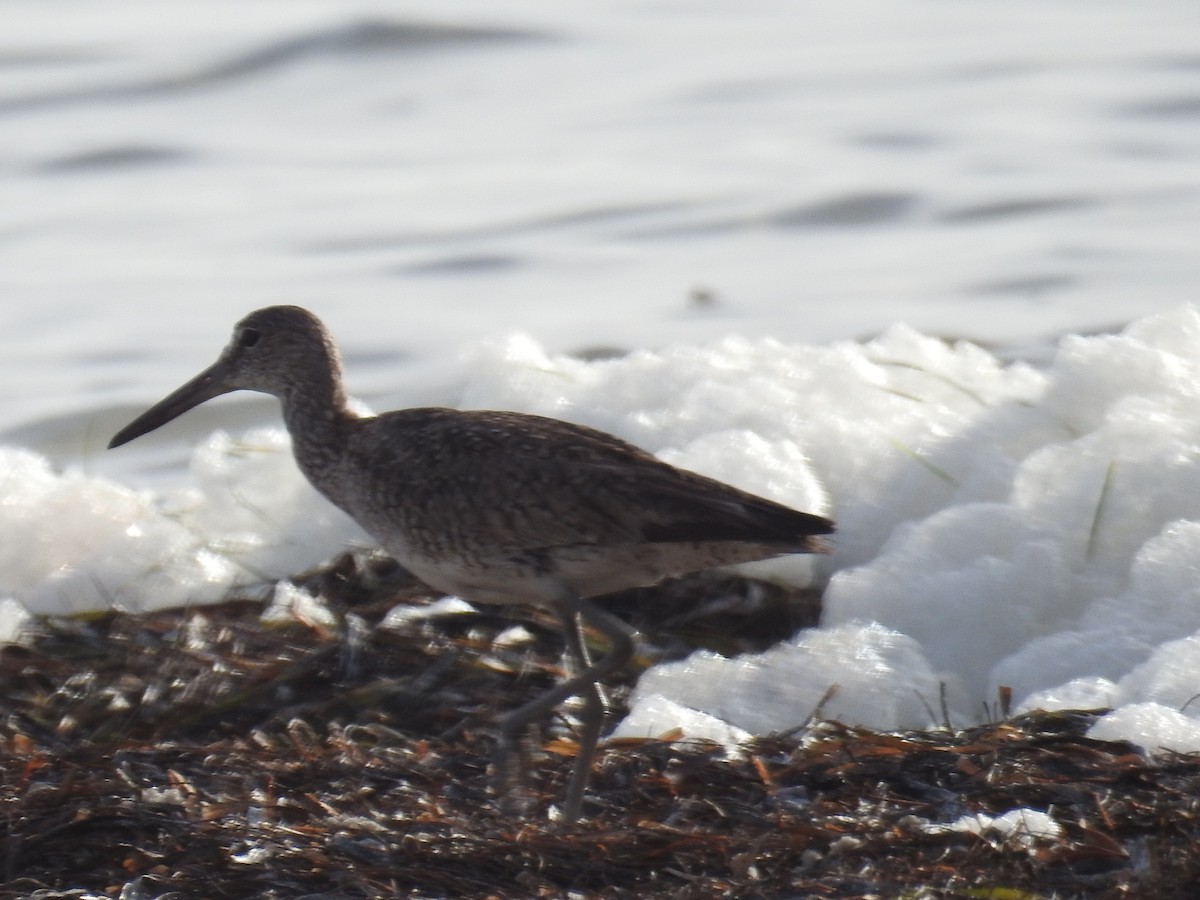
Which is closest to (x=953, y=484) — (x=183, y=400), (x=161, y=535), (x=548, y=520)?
(x=548, y=520)

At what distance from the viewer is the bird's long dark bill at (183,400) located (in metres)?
5.35

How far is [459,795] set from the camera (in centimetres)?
395

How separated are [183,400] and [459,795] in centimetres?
200

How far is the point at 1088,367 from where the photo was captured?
6078 mm

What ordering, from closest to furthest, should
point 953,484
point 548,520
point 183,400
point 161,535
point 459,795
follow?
1. point 459,795
2. point 548,520
3. point 183,400
4. point 953,484
5. point 161,535

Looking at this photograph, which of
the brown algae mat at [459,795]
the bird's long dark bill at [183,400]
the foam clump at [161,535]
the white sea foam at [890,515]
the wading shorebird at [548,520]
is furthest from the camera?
the foam clump at [161,535]

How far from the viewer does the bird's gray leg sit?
3.91m

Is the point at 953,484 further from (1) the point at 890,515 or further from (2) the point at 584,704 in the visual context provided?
(2) the point at 584,704

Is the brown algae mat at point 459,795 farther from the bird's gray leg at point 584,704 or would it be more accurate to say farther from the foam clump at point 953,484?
the foam clump at point 953,484

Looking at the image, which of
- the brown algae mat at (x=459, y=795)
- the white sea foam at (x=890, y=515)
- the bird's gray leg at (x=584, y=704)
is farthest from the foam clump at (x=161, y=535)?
the bird's gray leg at (x=584, y=704)

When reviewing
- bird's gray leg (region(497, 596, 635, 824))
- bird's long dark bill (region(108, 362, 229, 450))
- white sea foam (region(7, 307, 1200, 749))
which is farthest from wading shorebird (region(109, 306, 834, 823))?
bird's long dark bill (region(108, 362, 229, 450))

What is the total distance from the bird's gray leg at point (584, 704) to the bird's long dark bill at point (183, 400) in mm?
1459

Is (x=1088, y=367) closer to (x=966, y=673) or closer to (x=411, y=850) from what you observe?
(x=966, y=673)

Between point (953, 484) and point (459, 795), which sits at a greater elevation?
point (459, 795)
